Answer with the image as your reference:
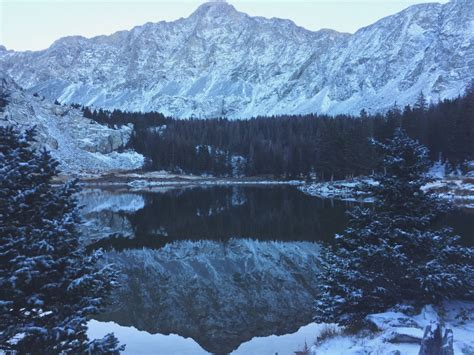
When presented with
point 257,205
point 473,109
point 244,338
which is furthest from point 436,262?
point 473,109

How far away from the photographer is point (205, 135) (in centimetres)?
17525

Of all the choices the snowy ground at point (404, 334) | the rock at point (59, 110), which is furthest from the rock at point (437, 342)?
the rock at point (59, 110)

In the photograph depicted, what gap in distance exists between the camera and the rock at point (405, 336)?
30.3 feet

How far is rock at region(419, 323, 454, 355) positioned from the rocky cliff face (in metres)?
131

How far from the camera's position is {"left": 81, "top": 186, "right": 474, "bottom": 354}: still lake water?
51.3 ft

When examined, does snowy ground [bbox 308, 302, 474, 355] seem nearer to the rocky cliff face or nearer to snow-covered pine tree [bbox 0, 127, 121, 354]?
snow-covered pine tree [bbox 0, 127, 121, 354]

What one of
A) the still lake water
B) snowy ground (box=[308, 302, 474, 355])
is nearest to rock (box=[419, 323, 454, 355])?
snowy ground (box=[308, 302, 474, 355])

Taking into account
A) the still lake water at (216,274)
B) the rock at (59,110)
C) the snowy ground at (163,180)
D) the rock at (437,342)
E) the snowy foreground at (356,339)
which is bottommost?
the snowy ground at (163,180)

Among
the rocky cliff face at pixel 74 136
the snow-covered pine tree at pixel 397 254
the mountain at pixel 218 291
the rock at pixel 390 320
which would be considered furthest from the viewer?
the rocky cliff face at pixel 74 136

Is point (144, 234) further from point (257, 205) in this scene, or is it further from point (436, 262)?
point (436, 262)

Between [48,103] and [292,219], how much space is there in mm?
159392

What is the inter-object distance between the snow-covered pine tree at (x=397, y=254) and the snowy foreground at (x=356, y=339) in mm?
604

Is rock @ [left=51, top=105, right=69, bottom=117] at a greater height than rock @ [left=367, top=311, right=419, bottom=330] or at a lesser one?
greater

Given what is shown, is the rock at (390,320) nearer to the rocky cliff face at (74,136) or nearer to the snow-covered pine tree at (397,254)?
the snow-covered pine tree at (397,254)
